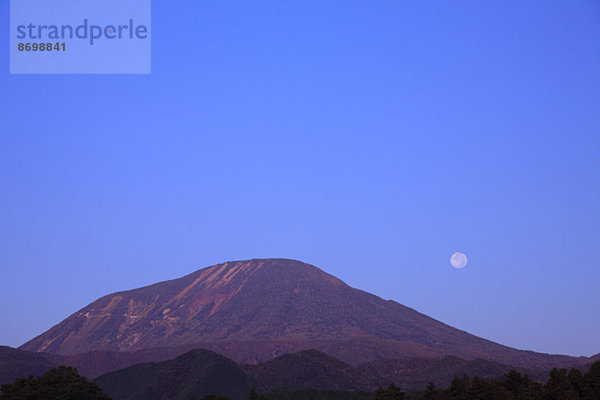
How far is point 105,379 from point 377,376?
2427 inches

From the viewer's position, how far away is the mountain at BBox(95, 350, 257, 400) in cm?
14475

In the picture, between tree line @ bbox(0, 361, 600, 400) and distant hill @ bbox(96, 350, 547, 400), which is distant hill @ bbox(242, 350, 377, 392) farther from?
tree line @ bbox(0, 361, 600, 400)

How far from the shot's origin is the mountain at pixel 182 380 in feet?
475

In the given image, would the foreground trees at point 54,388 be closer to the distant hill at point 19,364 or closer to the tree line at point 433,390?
the tree line at point 433,390

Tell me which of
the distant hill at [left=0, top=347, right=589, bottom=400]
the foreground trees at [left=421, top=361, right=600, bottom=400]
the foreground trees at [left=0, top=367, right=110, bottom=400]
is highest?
the foreground trees at [left=0, top=367, right=110, bottom=400]

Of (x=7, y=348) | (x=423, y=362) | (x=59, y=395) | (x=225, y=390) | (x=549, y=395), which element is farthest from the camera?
(x=7, y=348)

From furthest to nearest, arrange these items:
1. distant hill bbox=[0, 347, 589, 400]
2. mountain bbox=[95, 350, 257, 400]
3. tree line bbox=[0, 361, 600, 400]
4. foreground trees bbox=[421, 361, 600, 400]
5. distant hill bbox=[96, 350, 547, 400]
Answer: distant hill bbox=[96, 350, 547, 400] < distant hill bbox=[0, 347, 589, 400] < mountain bbox=[95, 350, 257, 400] < foreground trees bbox=[421, 361, 600, 400] < tree line bbox=[0, 361, 600, 400]

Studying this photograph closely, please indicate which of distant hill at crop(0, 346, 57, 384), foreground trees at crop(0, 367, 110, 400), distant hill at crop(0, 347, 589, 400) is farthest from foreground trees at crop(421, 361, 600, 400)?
distant hill at crop(0, 346, 57, 384)

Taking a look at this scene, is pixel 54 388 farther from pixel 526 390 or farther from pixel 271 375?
pixel 271 375

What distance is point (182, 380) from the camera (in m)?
152

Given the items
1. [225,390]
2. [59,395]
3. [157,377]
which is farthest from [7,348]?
[59,395]

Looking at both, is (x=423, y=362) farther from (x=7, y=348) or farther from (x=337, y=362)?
(x=7, y=348)

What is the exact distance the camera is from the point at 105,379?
165125mm

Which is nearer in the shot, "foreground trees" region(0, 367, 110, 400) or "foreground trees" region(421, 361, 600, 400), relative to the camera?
"foreground trees" region(0, 367, 110, 400)
